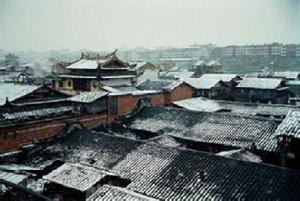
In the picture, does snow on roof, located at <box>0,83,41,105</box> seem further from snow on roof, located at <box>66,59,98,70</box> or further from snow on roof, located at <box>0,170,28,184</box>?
snow on roof, located at <box>0,170,28,184</box>

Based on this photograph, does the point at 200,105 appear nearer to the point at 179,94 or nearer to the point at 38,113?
the point at 179,94

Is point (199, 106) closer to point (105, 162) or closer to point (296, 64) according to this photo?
point (105, 162)

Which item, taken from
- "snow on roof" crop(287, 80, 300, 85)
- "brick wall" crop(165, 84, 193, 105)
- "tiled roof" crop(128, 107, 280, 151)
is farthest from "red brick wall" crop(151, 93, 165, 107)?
"snow on roof" crop(287, 80, 300, 85)

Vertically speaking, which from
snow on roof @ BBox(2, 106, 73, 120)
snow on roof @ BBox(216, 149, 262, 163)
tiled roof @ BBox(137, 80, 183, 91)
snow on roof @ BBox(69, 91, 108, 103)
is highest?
snow on roof @ BBox(69, 91, 108, 103)

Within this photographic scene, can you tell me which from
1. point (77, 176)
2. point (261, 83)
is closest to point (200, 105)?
point (261, 83)

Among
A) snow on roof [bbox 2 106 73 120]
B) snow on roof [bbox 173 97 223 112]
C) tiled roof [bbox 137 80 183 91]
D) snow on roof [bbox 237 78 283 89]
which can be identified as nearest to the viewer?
snow on roof [bbox 2 106 73 120]

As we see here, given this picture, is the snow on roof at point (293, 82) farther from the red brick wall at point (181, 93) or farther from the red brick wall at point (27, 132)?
the red brick wall at point (27, 132)
